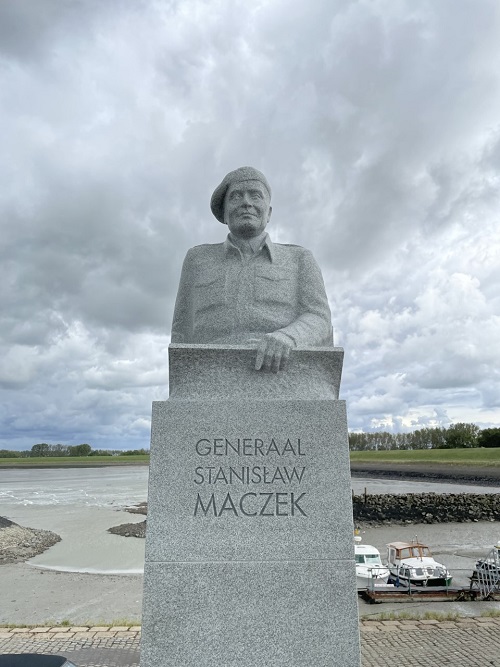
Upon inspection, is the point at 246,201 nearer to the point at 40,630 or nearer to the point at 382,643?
the point at 382,643

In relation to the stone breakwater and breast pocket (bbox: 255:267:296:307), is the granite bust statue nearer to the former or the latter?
breast pocket (bbox: 255:267:296:307)

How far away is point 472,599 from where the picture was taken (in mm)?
15172

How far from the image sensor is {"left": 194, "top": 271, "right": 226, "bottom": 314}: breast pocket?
16.3 ft

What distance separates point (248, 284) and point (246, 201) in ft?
2.55

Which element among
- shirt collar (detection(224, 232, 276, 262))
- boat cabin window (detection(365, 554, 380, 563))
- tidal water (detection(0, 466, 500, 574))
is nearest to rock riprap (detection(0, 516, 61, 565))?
tidal water (detection(0, 466, 500, 574))

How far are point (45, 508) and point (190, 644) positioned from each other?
37120 mm

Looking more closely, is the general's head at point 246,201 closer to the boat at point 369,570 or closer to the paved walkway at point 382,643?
the paved walkway at point 382,643

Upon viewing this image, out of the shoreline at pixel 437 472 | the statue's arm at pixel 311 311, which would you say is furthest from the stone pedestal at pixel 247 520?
the shoreline at pixel 437 472

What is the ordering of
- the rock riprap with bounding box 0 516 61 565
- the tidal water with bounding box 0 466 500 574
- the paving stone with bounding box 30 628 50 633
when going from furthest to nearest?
the rock riprap with bounding box 0 516 61 565 → the tidal water with bounding box 0 466 500 574 → the paving stone with bounding box 30 628 50 633

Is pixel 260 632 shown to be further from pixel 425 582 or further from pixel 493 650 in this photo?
pixel 425 582

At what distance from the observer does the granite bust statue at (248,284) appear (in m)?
4.82

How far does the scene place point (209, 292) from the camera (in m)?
5.04

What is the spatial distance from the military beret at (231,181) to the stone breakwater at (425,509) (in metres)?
30.7

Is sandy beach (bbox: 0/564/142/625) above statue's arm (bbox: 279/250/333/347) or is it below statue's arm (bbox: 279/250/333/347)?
below
